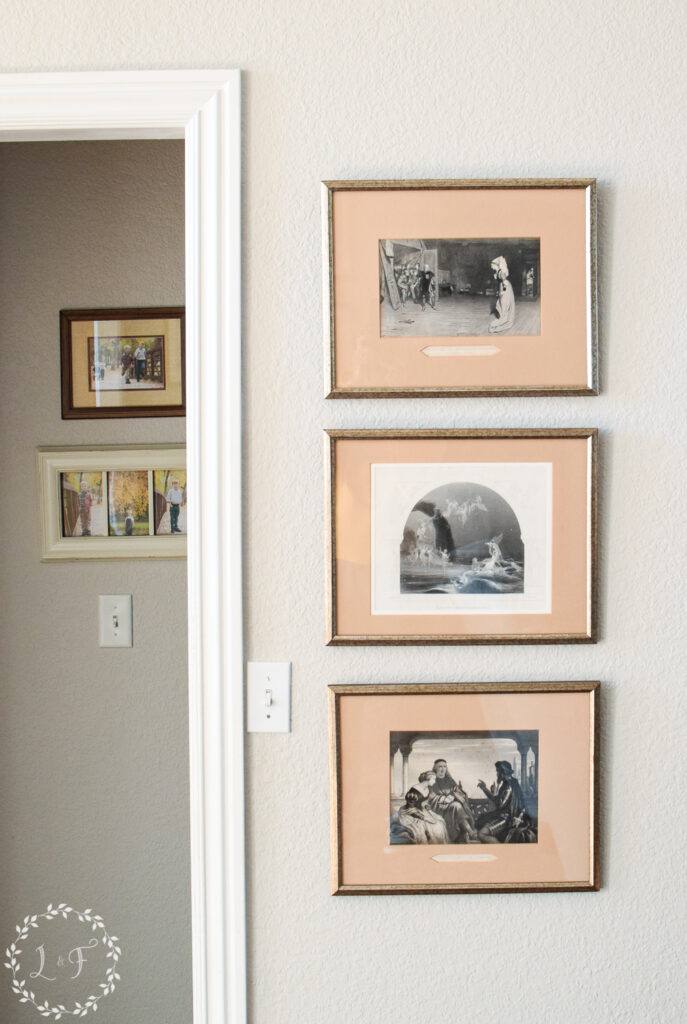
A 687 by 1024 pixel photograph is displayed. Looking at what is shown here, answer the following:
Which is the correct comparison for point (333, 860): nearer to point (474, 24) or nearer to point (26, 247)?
point (474, 24)

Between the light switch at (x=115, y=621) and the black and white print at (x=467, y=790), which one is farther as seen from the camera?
the light switch at (x=115, y=621)

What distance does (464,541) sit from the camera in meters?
1.20

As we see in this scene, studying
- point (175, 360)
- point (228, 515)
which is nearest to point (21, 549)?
point (175, 360)

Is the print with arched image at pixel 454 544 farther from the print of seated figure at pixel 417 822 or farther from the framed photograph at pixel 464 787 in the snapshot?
the print of seated figure at pixel 417 822

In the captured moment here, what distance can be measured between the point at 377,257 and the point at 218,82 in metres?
0.32

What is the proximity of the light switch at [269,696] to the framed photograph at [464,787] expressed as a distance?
71 millimetres

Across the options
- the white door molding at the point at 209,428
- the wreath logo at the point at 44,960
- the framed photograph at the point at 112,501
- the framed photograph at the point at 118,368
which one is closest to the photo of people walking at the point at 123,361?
the framed photograph at the point at 118,368

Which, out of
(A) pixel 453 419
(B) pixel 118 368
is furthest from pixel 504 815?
(B) pixel 118 368

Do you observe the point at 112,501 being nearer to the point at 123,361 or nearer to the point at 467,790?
the point at 123,361

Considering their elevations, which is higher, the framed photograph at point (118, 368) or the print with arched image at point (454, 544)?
the framed photograph at point (118, 368)

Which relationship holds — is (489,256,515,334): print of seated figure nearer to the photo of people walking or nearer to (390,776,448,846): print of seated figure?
(390,776,448,846): print of seated figure

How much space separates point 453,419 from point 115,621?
1.10 meters

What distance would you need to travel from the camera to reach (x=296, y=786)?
3.97ft

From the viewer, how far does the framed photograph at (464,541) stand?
1.19 meters
